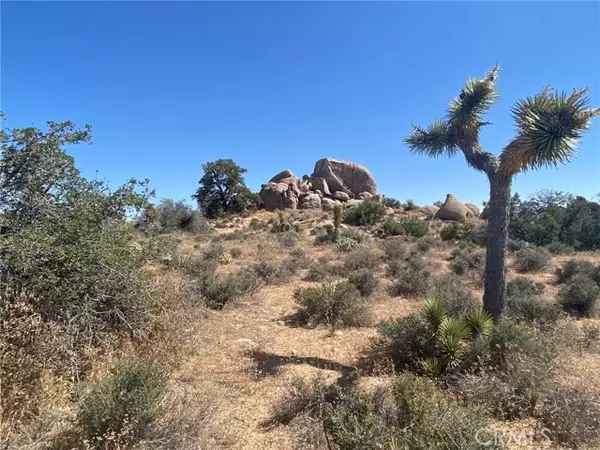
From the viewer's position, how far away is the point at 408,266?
35.4ft

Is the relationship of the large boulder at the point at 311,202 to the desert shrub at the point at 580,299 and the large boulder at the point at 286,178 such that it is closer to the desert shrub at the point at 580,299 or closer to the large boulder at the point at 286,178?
the large boulder at the point at 286,178

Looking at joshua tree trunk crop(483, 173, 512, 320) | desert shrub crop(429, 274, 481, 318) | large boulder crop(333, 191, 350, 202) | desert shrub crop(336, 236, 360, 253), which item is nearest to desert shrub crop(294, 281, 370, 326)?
desert shrub crop(429, 274, 481, 318)

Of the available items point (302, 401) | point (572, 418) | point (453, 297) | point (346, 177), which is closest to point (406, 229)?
point (453, 297)

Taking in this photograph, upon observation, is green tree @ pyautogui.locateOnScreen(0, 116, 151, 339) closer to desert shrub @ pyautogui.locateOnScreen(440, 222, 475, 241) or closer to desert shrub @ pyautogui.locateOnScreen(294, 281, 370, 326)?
desert shrub @ pyautogui.locateOnScreen(294, 281, 370, 326)

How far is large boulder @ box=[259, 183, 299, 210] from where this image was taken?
106ft

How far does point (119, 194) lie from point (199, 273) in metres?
3.93

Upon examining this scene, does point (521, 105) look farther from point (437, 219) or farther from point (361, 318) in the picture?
point (437, 219)

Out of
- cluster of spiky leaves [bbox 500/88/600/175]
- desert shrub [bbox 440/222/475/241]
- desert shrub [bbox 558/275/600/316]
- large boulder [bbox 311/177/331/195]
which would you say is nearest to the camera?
cluster of spiky leaves [bbox 500/88/600/175]

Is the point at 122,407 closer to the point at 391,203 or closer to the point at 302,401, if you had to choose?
the point at 302,401

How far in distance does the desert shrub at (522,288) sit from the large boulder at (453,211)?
19.0 meters

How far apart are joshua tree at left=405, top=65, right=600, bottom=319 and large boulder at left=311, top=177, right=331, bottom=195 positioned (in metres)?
27.8

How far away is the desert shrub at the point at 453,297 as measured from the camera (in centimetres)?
646

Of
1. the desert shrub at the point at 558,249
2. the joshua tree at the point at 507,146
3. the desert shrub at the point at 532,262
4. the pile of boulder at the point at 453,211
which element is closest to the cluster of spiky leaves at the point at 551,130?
the joshua tree at the point at 507,146

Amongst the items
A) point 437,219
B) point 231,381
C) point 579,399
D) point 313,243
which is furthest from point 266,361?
point 437,219
